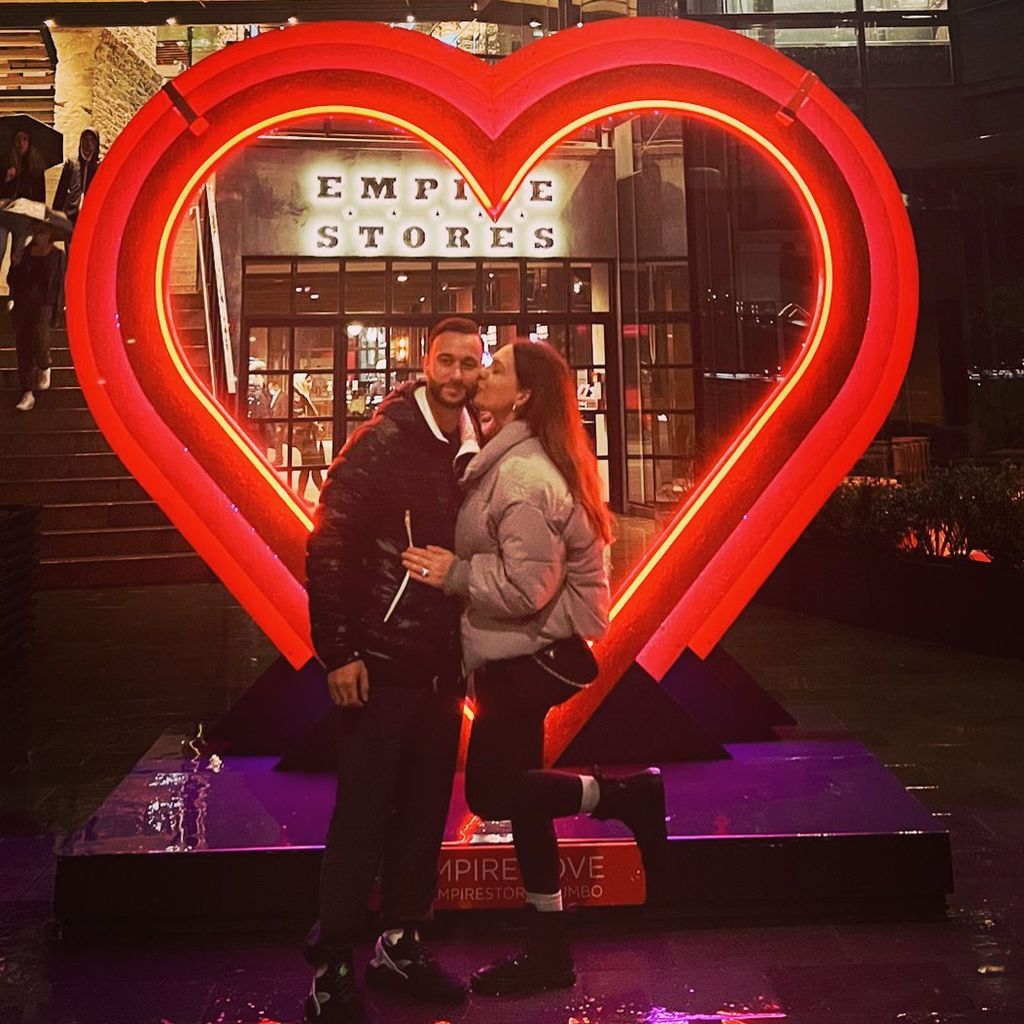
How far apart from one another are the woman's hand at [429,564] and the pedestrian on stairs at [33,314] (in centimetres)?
913

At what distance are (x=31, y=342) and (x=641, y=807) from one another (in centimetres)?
939

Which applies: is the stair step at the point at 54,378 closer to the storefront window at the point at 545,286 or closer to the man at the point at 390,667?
the storefront window at the point at 545,286

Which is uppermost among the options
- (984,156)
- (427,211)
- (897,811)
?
(984,156)

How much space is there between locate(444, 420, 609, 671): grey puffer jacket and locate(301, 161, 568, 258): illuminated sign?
421 inches

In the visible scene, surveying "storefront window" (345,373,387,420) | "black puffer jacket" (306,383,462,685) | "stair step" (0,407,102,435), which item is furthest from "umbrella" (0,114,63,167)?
"black puffer jacket" (306,383,462,685)

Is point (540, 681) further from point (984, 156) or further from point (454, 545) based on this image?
point (984, 156)

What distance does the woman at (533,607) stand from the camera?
2.44 meters

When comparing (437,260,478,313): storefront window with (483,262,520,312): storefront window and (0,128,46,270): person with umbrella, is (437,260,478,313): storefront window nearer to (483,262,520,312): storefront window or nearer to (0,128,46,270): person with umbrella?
(483,262,520,312): storefront window

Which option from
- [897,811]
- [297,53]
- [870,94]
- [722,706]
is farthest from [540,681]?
[870,94]

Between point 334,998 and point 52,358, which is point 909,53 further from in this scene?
point 334,998

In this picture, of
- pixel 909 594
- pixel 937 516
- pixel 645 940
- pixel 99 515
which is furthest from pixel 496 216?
pixel 99 515

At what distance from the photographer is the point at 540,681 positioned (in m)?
2.51

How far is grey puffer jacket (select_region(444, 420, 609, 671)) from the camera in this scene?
2406 millimetres

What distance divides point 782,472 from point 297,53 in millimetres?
2122
